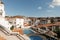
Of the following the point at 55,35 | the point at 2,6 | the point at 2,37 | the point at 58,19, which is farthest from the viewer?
the point at 58,19

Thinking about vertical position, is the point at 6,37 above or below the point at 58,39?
above

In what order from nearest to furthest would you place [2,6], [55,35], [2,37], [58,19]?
[2,37] < [2,6] < [55,35] < [58,19]

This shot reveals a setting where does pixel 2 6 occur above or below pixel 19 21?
above

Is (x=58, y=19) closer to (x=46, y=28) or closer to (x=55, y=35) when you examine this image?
(x=46, y=28)

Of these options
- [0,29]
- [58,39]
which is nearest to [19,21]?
[58,39]

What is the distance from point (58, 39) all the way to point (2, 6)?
3088 millimetres

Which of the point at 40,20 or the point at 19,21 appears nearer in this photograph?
the point at 19,21

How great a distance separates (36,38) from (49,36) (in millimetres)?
1084

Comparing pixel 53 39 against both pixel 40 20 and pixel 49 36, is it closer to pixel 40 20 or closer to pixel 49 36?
pixel 49 36

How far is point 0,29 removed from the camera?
4.44 ft

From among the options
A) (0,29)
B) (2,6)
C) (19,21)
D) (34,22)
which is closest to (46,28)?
(19,21)

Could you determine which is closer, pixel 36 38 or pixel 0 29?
pixel 0 29

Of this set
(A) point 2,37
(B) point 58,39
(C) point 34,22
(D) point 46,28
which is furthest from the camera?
(C) point 34,22

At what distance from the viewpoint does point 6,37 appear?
133 centimetres
